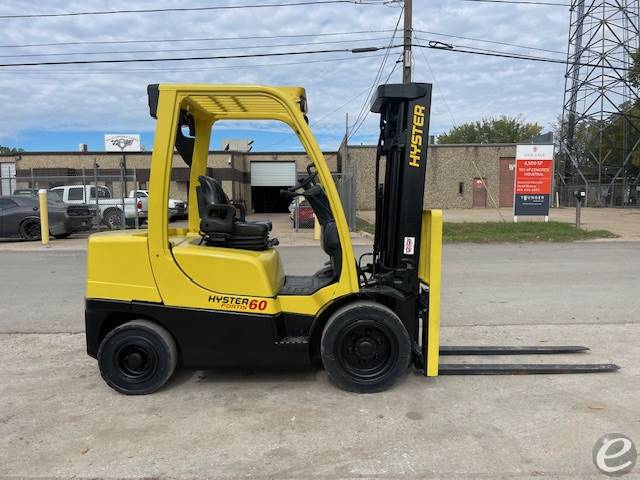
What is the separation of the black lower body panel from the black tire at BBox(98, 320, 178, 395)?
0.09m

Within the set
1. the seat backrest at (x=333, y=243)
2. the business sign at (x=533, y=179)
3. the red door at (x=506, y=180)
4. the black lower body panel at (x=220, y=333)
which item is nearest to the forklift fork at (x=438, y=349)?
the seat backrest at (x=333, y=243)

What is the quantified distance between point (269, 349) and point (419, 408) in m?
1.20

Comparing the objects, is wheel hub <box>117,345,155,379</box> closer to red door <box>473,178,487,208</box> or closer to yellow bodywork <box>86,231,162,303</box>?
yellow bodywork <box>86,231,162,303</box>

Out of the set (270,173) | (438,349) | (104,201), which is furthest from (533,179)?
(270,173)

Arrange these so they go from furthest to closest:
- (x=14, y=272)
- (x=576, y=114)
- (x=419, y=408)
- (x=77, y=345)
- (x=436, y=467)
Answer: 1. (x=576, y=114)
2. (x=14, y=272)
3. (x=77, y=345)
4. (x=419, y=408)
5. (x=436, y=467)

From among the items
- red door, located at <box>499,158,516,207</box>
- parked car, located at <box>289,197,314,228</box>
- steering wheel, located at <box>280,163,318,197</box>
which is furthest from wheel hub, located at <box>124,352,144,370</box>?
red door, located at <box>499,158,516,207</box>

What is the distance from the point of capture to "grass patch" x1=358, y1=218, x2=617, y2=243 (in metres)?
15.6

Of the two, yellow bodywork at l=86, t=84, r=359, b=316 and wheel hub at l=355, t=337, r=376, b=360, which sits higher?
yellow bodywork at l=86, t=84, r=359, b=316

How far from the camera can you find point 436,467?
2953mm

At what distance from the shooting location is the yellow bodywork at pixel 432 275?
12.7 ft

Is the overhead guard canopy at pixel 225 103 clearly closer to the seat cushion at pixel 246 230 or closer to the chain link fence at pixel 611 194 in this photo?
the seat cushion at pixel 246 230

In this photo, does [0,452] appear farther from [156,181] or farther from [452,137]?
[452,137]

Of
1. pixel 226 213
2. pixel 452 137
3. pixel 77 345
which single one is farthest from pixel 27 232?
pixel 452 137

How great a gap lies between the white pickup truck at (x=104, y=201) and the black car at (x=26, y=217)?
126 inches
